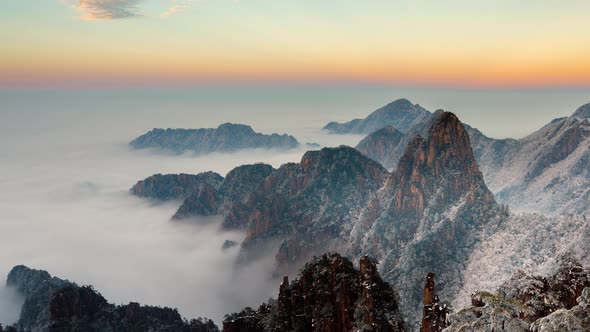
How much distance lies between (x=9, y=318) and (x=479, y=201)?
197m

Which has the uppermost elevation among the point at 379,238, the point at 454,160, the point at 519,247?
the point at 454,160

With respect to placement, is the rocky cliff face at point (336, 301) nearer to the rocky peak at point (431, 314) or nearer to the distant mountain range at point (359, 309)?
the distant mountain range at point (359, 309)

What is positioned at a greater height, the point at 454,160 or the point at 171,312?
the point at 454,160

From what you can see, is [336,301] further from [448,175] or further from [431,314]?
[448,175]

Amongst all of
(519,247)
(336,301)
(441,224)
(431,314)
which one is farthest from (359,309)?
(441,224)

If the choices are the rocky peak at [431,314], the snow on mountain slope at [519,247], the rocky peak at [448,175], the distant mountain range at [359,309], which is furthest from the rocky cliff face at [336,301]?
the rocky peak at [448,175]

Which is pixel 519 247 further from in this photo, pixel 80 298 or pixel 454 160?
pixel 80 298

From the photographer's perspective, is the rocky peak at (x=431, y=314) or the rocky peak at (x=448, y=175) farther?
the rocky peak at (x=448, y=175)

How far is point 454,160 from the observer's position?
19412 cm

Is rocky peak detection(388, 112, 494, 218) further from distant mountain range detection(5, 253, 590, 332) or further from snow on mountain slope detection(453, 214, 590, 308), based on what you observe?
Result: distant mountain range detection(5, 253, 590, 332)

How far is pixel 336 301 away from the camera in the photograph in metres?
65.8

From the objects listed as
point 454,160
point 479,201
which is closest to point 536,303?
point 479,201

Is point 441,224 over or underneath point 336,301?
over

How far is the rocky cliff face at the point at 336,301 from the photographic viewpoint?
60.5 m
